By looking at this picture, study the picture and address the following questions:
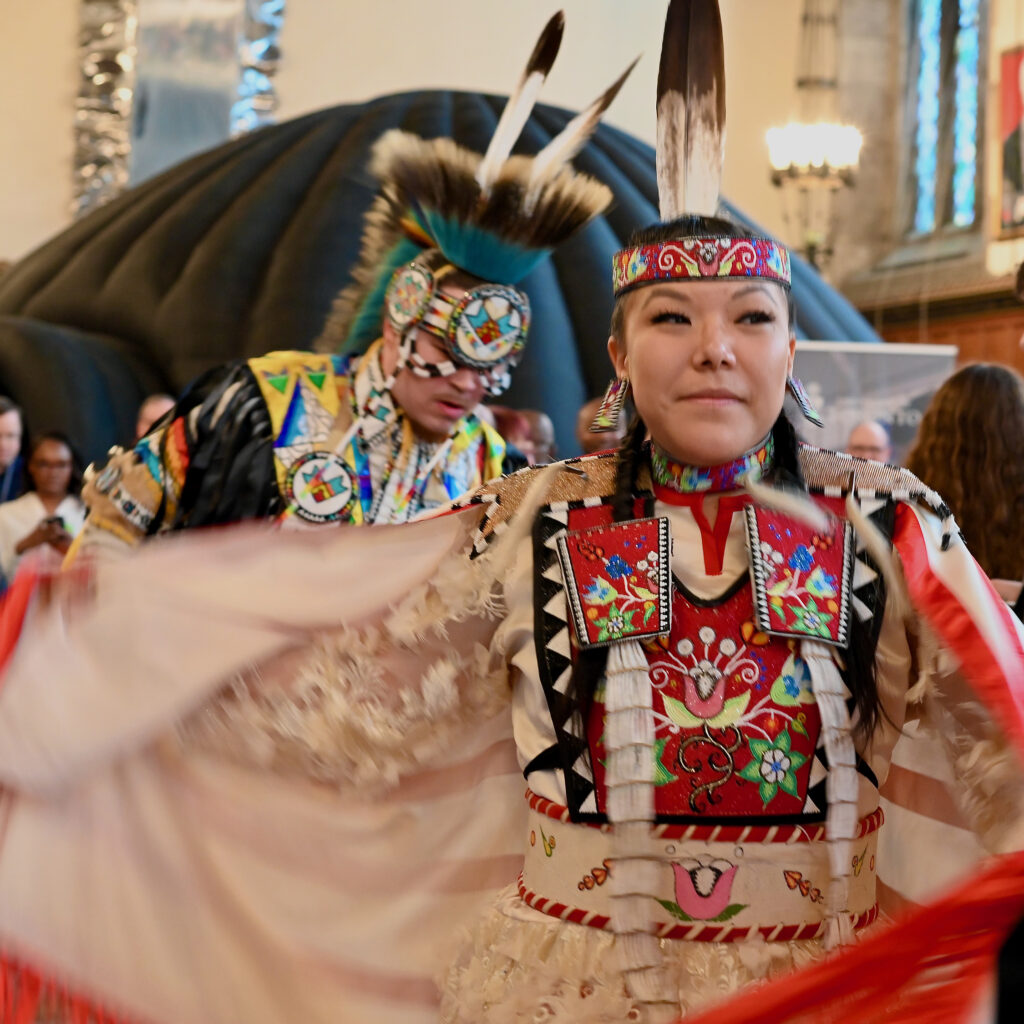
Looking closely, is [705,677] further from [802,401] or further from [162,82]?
[162,82]

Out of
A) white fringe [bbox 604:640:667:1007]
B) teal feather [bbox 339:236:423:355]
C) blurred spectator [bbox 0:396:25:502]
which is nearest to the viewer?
white fringe [bbox 604:640:667:1007]

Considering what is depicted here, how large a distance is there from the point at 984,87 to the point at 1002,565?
8.76 meters

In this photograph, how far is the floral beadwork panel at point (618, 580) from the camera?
1444 millimetres

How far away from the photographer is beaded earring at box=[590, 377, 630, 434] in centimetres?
160

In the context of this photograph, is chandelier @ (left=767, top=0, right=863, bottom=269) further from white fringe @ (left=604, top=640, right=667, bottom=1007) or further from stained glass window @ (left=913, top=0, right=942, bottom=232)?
white fringe @ (left=604, top=640, right=667, bottom=1007)

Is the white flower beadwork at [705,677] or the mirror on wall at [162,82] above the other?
the mirror on wall at [162,82]

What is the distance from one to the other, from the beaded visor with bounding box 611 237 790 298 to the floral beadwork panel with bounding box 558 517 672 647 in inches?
10.8

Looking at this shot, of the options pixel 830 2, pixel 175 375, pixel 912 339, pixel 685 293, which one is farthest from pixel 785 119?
pixel 685 293

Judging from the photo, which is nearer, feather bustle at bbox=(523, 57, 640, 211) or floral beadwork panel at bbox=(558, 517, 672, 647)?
floral beadwork panel at bbox=(558, 517, 672, 647)

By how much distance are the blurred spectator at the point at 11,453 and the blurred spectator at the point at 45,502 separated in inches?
2.8

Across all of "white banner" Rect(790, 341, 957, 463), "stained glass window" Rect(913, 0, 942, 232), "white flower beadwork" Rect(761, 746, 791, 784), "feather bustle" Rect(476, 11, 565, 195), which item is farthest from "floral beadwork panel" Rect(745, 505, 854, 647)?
"stained glass window" Rect(913, 0, 942, 232)

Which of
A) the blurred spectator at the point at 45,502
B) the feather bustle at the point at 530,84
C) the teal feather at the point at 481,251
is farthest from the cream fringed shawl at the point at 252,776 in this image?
the blurred spectator at the point at 45,502

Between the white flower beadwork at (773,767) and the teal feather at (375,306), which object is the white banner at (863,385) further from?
the white flower beadwork at (773,767)

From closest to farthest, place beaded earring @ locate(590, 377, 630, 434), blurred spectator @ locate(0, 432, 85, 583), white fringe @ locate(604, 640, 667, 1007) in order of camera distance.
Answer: white fringe @ locate(604, 640, 667, 1007) → beaded earring @ locate(590, 377, 630, 434) → blurred spectator @ locate(0, 432, 85, 583)
